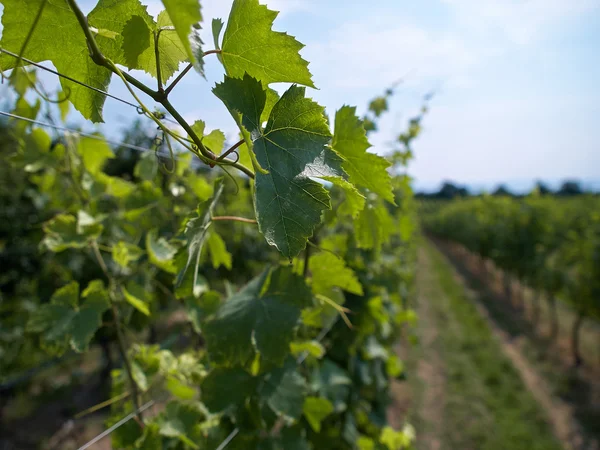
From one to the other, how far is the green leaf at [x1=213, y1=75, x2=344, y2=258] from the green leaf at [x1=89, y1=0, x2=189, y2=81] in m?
0.19

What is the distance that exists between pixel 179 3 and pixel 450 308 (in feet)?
42.5

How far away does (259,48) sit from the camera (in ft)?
2.34

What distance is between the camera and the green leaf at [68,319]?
128 centimetres

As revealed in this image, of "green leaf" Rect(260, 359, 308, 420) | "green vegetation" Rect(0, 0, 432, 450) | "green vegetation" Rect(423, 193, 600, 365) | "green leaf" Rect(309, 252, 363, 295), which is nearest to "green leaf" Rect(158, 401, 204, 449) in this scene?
"green vegetation" Rect(0, 0, 432, 450)

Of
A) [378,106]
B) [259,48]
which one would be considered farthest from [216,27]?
[378,106]

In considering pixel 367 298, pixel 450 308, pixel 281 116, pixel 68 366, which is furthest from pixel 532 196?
pixel 281 116

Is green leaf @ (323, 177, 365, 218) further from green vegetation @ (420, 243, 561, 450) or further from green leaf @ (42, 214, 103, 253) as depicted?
green vegetation @ (420, 243, 561, 450)

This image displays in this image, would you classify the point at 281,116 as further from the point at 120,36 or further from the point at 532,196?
the point at 532,196

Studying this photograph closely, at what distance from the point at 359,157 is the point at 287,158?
43 centimetres

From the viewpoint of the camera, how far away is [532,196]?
531 inches

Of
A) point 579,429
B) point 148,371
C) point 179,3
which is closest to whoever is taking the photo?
point 179,3

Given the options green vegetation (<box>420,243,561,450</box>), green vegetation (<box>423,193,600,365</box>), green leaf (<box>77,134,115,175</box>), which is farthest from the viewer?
green vegetation (<box>423,193,600,365</box>)

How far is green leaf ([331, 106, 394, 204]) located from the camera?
3.32 ft

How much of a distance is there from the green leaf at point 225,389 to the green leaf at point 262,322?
0.16m
